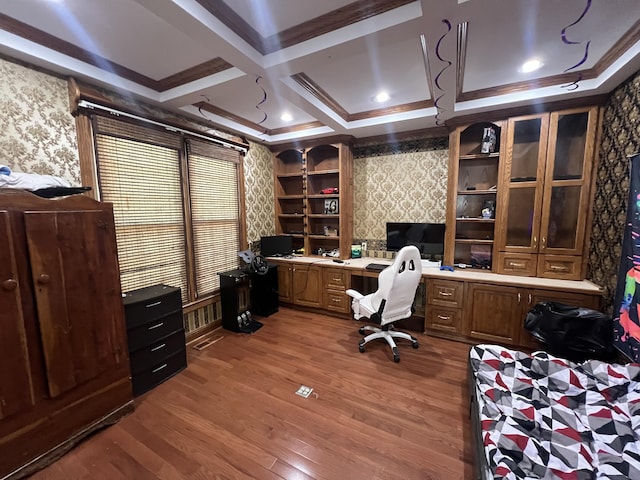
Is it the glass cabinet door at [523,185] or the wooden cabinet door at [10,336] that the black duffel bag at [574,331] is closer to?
the glass cabinet door at [523,185]

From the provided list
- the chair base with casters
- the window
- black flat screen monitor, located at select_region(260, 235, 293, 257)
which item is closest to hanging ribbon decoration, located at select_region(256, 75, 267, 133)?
the window

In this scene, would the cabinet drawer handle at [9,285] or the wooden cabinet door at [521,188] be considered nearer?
the cabinet drawer handle at [9,285]

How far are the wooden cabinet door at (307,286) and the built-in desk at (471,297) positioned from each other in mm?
15

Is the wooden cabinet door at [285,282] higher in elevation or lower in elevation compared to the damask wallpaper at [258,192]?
lower

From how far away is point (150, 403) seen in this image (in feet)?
7.04

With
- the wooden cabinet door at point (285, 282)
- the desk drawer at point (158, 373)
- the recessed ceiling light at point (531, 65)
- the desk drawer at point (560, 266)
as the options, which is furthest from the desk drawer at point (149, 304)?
the desk drawer at point (560, 266)

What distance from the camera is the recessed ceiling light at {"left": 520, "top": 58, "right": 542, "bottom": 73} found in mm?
2125

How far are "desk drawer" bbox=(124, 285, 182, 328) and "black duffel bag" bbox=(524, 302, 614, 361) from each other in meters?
3.46

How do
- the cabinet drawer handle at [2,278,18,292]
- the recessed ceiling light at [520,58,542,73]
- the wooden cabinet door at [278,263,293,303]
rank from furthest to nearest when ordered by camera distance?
the wooden cabinet door at [278,263,293,303] < the recessed ceiling light at [520,58,542,73] < the cabinet drawer handle at [2,278,18,292]

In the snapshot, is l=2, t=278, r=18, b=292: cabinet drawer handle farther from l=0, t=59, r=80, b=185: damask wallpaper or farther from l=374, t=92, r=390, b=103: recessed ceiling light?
l=374, t=92, r=390, b=103: recessed ceiling light

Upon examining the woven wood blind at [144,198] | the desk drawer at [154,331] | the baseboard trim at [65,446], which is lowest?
the baseboard trim at [65,446]

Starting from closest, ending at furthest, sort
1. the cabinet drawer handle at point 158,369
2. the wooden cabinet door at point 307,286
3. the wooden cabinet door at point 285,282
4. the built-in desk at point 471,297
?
1. the cabinet drawer handle at point 158,369
2. the built-in desk at point 471,297
3. the wooden cabinet door at point 307,286
4. the wooden cabinet door at point 285,282

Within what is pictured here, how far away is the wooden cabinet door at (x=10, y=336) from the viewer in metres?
1.44

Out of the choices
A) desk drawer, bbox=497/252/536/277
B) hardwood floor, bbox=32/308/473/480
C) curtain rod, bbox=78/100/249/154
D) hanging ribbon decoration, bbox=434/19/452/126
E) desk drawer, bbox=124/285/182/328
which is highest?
hanging ribbon decoration, bbox=434/19/452/126
